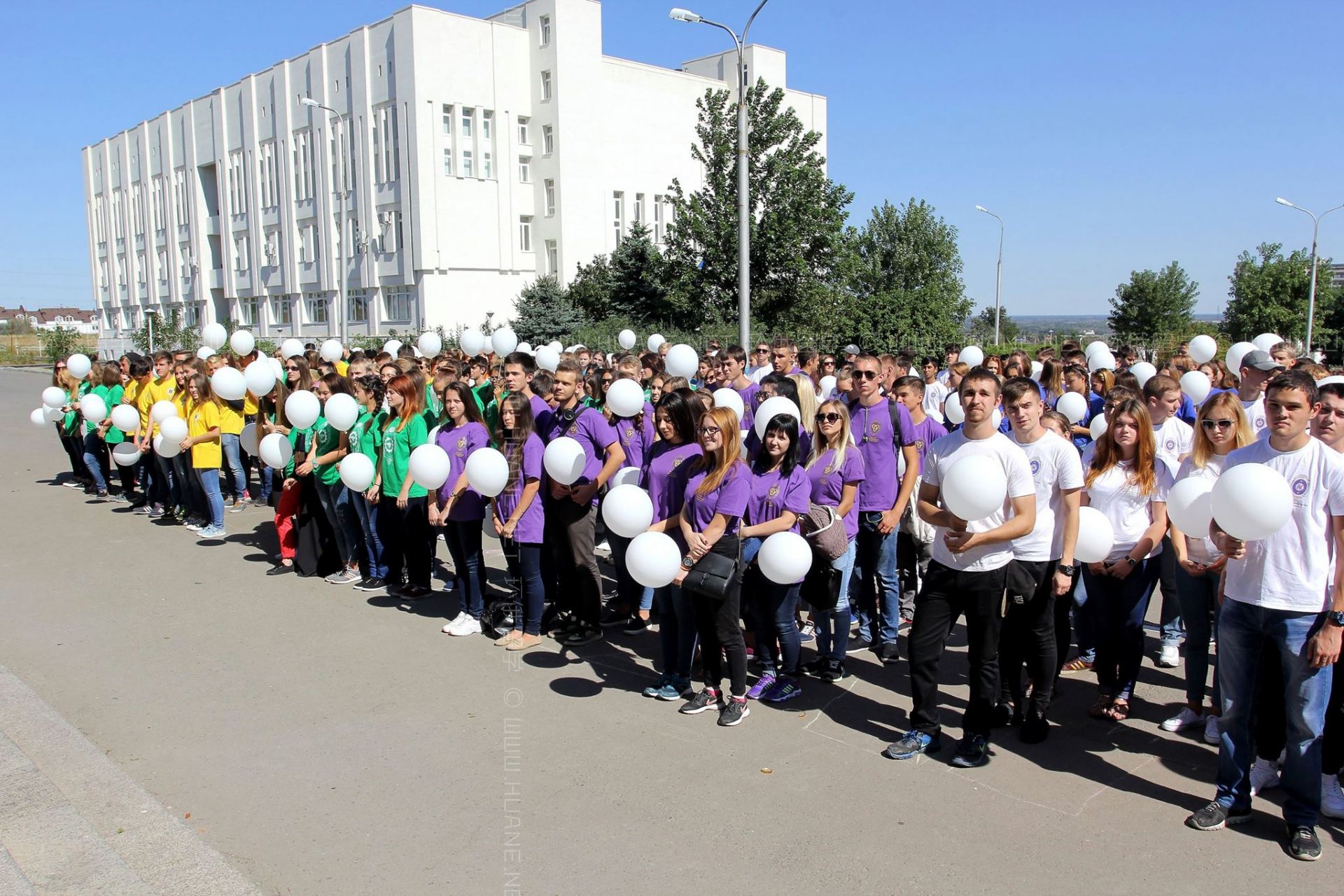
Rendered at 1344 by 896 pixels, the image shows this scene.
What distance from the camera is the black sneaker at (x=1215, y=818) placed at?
391cm

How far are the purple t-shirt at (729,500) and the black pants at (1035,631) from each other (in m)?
1.34

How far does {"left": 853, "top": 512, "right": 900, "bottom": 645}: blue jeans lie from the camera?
6.02 m

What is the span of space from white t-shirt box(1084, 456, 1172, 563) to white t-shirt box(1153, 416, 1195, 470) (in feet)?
1.92

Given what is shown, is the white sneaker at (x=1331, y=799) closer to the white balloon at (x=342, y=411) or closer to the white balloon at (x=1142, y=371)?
the white balloon at (x=1142, y=371)

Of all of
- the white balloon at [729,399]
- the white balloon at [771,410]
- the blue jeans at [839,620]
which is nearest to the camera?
the blue jeans at [839,620]

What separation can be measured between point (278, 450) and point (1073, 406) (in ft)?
21.5

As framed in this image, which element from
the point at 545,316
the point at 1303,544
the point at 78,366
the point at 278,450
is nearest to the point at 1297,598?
the point at 1303,544

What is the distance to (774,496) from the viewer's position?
517 centimetres

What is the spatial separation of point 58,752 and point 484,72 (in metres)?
39.5

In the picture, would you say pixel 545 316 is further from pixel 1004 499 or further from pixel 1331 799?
pixel 1331 799

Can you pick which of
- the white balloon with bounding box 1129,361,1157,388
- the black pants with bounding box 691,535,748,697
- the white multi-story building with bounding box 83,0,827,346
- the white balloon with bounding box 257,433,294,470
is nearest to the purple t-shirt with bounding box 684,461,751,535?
the black pants with bounding box 691,535,748,697

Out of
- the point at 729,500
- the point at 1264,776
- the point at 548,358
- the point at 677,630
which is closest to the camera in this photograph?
the point at 1264,776

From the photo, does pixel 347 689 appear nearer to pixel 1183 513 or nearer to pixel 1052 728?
pixel 1052 728

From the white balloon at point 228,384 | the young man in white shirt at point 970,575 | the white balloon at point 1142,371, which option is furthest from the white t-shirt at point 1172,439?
the white balloon at point 228,384
